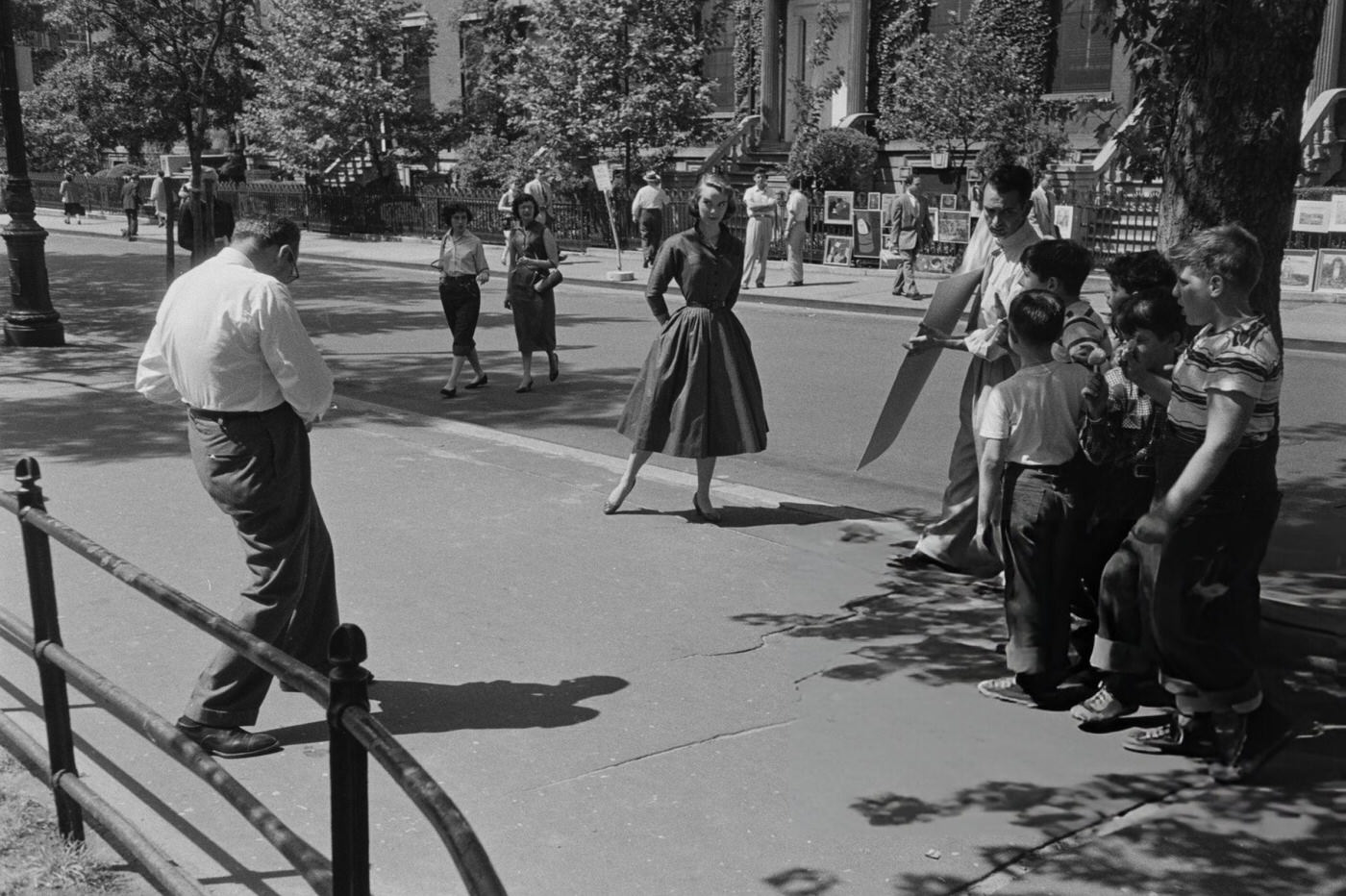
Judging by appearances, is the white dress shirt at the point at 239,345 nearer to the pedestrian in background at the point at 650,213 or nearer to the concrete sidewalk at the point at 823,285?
the concrete sidewalk at the point at 823,285

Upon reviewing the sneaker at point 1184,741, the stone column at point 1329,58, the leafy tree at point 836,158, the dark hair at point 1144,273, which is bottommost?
the sneaker at point 1184,741

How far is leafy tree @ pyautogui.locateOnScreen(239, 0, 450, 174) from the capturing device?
34156 millimetres

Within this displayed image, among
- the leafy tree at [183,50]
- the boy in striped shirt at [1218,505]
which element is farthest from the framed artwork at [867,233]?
the boy in striped shirt at [1218,505]

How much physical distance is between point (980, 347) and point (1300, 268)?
15783 mm

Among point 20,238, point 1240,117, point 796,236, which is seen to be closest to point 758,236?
point 796,236

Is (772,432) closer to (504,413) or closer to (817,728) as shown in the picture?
(504,413)

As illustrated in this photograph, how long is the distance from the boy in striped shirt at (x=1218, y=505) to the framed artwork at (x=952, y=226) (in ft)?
64.1

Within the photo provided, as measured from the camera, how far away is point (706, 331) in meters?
7.78

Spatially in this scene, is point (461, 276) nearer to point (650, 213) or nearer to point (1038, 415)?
point (1038, 415)

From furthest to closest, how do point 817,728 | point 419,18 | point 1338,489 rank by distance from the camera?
point 419,18, point 1338,489, point 817,728

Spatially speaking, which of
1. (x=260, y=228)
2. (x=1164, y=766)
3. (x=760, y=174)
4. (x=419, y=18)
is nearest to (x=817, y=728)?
(x=1164, y=766)

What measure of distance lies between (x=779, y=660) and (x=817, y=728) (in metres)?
0.73

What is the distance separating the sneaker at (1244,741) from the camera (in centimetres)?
473

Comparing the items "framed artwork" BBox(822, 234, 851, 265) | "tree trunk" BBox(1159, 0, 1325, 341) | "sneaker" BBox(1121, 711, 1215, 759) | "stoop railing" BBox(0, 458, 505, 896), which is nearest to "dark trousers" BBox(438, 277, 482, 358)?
"tree trunk" BBox(1159, 0, 1325, 341)
